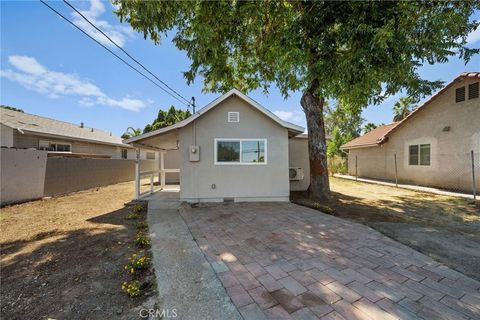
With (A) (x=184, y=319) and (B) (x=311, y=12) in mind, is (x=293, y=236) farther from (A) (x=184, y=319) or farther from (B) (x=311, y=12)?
(B) (x=311, y=12)

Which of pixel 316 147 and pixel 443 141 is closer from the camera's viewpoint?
pixel 316 147

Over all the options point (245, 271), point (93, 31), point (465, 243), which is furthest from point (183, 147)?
point (465, 243)

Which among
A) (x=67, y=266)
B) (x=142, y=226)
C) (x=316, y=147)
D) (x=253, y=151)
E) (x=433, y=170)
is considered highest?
(x=316, y=147)

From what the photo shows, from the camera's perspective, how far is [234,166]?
324 inches

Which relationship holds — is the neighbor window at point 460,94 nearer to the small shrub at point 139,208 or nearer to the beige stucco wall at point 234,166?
the beige stucco wall at point 234,166

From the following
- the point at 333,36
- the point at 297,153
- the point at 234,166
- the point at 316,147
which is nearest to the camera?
the point at 333,36

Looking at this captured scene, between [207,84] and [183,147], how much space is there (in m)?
6.66

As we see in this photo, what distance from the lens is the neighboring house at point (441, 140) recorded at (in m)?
9.98

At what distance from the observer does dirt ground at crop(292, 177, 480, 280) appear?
3787 millimetres

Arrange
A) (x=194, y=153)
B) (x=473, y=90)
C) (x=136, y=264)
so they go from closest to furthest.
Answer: (x=136, y=264)
(x=194, y=153)
(x=473, y=90)

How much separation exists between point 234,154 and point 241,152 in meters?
0.28

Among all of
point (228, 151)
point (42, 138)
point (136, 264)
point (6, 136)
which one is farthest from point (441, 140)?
point (6, 136)

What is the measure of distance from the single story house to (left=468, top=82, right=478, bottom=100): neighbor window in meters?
8.74

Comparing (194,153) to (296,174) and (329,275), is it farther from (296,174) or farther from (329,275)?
(329,275)
